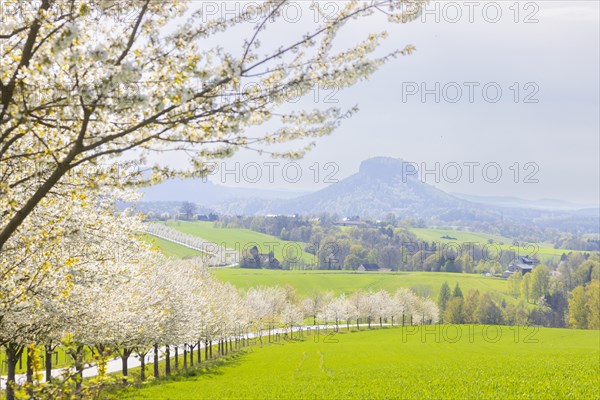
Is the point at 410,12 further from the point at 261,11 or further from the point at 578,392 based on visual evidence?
the point at 578,392

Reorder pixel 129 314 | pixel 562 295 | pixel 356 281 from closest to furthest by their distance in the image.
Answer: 1. pixel 129 314
2. pixel 562 295
3. pixel 356 281

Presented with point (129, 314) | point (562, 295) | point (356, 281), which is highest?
point (129, 314)

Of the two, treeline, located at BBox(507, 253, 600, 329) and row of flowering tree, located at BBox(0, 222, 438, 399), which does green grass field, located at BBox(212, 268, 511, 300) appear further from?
row of flowering tree, located at BBox(0, 222, 438, 399)

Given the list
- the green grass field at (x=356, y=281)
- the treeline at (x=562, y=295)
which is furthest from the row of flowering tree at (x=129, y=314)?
the treeline at (x=562, y=295)

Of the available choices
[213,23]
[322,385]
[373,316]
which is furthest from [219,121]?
[373,316]

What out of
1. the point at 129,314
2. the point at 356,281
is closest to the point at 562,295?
the point at 356,281

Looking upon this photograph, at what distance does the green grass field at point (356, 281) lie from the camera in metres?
152

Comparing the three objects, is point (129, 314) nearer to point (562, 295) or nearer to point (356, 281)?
point (562, 295)

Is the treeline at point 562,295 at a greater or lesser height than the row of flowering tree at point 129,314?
lesser

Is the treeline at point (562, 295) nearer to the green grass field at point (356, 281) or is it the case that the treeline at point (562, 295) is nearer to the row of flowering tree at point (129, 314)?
the green grass field at point (356, 281)

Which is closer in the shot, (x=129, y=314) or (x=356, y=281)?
(x=129, y=314)

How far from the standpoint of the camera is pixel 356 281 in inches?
6560

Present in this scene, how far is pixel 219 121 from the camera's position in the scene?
5.57 m

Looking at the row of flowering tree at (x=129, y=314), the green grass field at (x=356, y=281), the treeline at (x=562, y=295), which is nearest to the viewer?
the row of flowering tree at (x=129, y=314)
